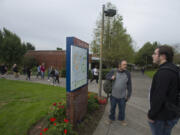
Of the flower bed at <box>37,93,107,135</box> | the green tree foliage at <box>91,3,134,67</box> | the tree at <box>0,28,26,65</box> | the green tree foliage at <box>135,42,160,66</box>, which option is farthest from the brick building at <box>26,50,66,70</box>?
the green tree foliage at <box>135,42,160,66</box>

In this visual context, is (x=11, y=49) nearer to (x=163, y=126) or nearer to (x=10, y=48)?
(x=10, y=48)

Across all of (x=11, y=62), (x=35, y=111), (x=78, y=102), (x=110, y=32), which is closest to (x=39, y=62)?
(x=11, y=62)

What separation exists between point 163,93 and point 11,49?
84.4ft

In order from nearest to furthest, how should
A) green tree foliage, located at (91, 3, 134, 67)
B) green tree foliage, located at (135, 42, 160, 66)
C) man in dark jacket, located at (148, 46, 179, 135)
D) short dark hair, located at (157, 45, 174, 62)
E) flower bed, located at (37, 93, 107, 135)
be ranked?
1. man in dark jacket, located at (148, 46, 179, 135)
2. short dark hair, located at (157, 45, 174, 62)
3. flower bed, located at (37, 93, 107, 135)
4. green tree foliage, located at (91, 3, 134, 67)
5. green tree foliage, located at (135, 42, 160, 66)

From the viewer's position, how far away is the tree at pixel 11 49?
20812 millimetres

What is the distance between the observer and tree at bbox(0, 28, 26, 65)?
2081 centimetres

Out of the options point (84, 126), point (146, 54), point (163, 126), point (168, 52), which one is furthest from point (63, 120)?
point (146, 54)

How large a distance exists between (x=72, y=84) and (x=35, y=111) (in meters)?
2.43

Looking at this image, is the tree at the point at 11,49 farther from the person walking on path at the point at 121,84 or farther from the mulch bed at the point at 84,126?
the person walking on path at the point at 121,84

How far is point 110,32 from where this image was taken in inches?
618

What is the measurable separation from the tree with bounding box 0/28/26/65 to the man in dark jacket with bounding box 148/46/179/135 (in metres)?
25.4

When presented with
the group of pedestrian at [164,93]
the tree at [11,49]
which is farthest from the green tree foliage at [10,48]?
the group of pedestrian at [164,93]

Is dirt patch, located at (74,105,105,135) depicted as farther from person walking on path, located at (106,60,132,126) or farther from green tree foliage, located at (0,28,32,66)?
green tree foliage, located at (0,28,32,66)

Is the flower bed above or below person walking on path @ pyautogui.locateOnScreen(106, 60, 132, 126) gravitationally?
below
